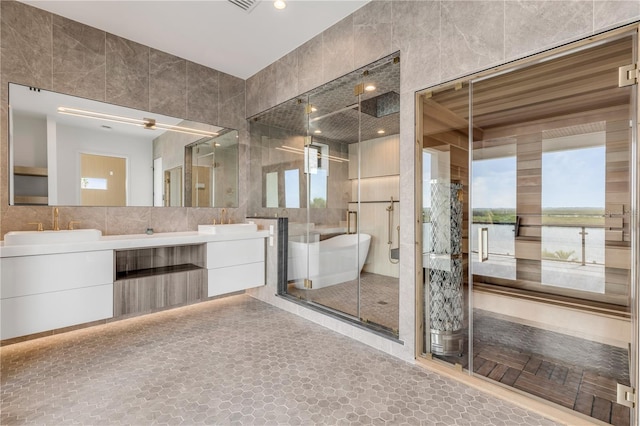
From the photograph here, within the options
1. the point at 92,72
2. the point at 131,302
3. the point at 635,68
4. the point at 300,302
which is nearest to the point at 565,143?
the point at 635,68

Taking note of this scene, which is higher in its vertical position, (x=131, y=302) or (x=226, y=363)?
(x=131, y=302)

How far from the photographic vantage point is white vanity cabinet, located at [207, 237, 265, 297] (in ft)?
11.4

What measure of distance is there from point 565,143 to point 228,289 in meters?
4.33

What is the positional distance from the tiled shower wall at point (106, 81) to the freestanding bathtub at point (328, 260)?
116 cm

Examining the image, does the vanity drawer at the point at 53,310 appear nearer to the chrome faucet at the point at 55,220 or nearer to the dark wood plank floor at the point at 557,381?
the chrome faucet at the point at 55,220

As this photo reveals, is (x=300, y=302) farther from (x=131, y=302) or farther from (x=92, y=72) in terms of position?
(x=92, y=72)

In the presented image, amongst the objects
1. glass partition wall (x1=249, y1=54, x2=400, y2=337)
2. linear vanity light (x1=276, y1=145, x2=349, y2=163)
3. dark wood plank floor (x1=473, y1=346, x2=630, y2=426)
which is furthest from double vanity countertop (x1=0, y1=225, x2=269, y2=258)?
dark wood plank floor (x1=473, y1=346, x2=630, y2=426)

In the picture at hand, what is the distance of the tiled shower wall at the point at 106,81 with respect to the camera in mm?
2719

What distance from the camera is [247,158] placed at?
4391 mm

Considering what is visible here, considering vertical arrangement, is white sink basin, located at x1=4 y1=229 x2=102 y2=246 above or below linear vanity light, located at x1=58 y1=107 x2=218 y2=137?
below

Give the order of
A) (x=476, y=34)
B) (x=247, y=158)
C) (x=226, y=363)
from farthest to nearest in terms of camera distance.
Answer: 1. (x=247, y=158)
2. (x=226, y=363)
3. (x=476, y=34)

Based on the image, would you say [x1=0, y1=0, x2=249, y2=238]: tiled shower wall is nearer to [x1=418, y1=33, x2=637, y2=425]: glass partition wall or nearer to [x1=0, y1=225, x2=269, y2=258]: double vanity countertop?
[x1=0, y1=225, x2=269, y2=258]: double vanity countertop

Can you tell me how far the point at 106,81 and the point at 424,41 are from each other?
332cm

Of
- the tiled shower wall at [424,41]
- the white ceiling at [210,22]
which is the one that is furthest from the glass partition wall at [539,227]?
the white ceiling at [210,22]
